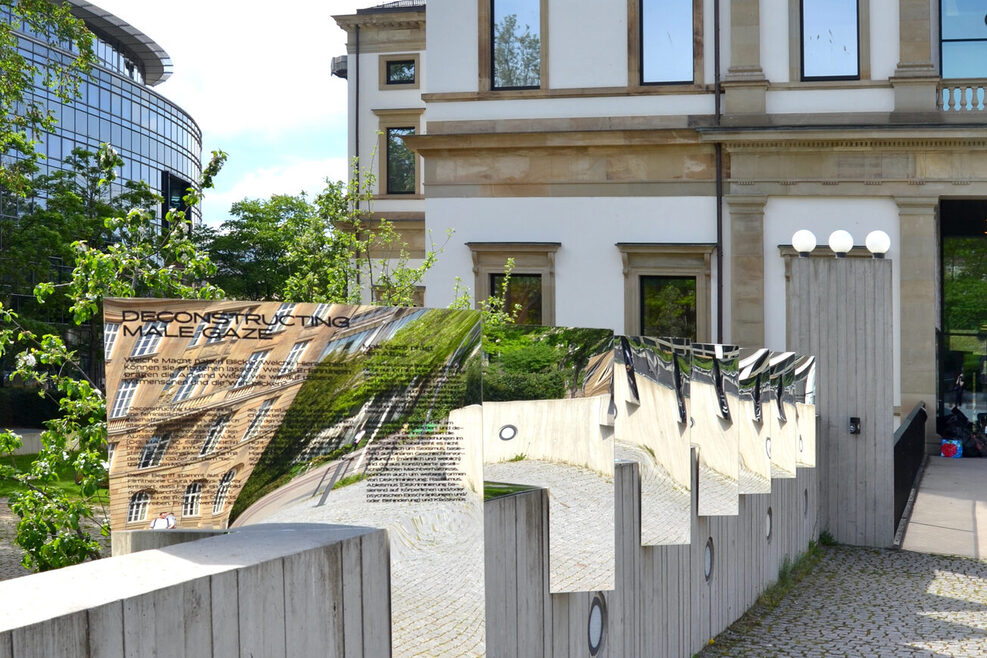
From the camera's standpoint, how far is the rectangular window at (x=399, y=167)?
132 feet

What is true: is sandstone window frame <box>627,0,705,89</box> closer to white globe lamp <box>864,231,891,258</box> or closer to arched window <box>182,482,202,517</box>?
white globe lamp <box>864,231,891,258</box>

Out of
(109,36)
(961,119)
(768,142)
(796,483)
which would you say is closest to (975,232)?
(961,119)

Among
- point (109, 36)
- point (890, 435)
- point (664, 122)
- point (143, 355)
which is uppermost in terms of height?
point (109, 36)

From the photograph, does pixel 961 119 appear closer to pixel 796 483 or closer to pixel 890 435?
pixel 890 435

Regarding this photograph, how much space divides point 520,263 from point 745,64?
22.6 ft

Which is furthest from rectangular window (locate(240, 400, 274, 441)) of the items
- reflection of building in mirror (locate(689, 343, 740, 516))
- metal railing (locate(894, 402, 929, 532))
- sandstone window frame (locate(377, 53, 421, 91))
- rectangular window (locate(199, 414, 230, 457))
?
sandstone window frame (locate(377, 53, 421, 91))

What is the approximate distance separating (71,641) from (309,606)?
96 cm

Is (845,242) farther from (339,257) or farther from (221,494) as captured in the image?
(221,494)

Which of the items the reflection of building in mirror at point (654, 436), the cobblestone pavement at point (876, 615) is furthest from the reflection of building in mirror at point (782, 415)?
the reflection of building in mirror at point (654, 436)

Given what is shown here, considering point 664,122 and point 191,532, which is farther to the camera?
point 664,122

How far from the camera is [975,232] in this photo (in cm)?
3197

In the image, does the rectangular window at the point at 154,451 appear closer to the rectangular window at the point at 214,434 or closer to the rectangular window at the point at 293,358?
the rectangular window at the point at 214,434

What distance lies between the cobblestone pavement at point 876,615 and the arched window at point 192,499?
244 inches

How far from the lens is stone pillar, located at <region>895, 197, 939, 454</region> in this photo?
2528 centimetres
